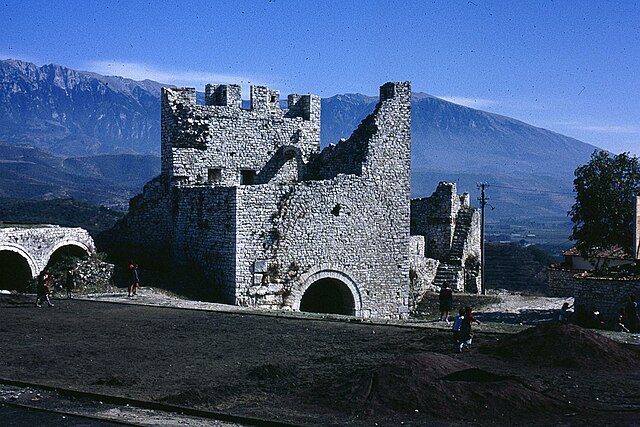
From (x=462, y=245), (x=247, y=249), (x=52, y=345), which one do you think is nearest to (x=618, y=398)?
(x=52, y=345)

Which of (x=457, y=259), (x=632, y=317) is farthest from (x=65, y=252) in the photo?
(x=457, y=259)

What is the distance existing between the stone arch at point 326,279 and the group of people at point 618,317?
7.39 metres

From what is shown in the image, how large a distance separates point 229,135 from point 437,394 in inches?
794

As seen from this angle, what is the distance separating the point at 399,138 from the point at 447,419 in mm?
19483

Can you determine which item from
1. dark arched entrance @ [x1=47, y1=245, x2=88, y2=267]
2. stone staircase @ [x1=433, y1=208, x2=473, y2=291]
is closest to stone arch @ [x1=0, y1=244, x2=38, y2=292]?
dark arched entrance @ [x1=47, y1=245, x2=88, y2=267]

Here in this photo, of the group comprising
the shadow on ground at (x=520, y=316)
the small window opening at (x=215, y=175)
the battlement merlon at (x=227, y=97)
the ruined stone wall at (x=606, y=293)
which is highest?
the battlement merlon at (x=227, y=97)

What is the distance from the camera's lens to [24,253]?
30562mm

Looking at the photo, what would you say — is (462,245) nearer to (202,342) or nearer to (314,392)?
(202,342)

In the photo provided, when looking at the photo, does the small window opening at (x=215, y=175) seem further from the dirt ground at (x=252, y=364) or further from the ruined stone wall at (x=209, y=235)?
the dirt ground at (x=252, y=364)

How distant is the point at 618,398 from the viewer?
1426 centimetres

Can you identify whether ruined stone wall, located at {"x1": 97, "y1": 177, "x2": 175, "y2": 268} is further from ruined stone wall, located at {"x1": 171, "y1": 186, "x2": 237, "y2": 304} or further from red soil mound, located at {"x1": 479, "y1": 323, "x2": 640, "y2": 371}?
red soil mound, located at {"x1": 479, "y1": 323, "x2": 640, "y2": 371}

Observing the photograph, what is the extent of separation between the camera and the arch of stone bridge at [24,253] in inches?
1184

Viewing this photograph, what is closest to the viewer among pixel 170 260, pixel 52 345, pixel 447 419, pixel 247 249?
pixel 447 419

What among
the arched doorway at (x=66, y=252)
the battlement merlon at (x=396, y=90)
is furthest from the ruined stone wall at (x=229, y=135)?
the arched doorway at (x=66, y=252)
